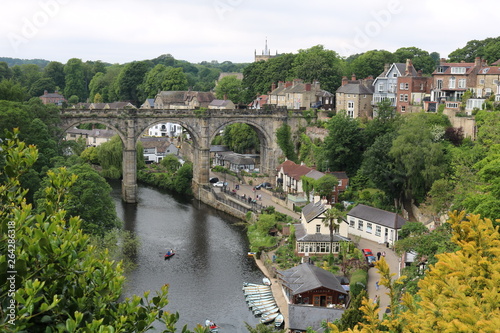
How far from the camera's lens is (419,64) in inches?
3105

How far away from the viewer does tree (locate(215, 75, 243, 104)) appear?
92250 millimetres

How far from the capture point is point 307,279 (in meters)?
32.5

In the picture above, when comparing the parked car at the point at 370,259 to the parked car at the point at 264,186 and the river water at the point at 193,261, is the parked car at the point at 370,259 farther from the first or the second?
the parked car at the point at 264,186

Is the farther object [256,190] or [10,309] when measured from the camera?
Answer: [256,190]

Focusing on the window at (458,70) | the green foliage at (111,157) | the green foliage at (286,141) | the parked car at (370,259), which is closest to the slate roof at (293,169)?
the green foliage at (286,141)

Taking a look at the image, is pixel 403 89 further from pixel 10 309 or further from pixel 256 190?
pixel 10 309

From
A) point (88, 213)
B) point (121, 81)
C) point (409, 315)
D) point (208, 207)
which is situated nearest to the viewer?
point (409, 315)

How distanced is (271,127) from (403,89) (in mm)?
15827

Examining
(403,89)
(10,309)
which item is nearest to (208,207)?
(403,89)

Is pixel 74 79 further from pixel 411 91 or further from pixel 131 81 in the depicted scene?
pixel 411 91

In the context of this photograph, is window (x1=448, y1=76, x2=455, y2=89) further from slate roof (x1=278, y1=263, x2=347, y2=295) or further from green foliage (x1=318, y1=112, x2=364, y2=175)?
slate roof (x1=278, y1=263, x2=347, y2=295)

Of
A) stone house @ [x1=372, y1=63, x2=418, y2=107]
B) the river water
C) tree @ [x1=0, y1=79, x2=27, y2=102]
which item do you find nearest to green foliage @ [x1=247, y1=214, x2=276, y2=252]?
the river water

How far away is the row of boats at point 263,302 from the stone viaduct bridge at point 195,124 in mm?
26759

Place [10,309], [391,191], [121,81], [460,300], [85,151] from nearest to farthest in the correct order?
[10,309], [460,300], [391,191], [85,151], [121,81]
